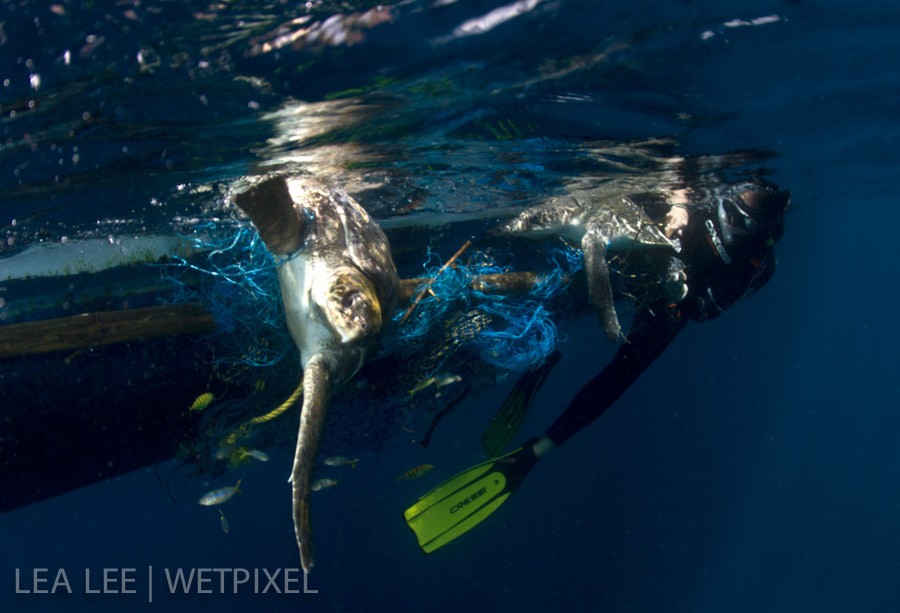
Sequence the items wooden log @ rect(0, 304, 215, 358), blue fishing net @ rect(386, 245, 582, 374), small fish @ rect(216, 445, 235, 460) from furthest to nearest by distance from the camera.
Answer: blue fishing net @ rect(386, 245, 582, 374) < small fish @ rect(216, 445, 235, 460) < wooden log @ rect(0, 304, 215, 358)

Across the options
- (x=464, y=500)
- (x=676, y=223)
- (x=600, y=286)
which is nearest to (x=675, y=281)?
(x=600, y=286)

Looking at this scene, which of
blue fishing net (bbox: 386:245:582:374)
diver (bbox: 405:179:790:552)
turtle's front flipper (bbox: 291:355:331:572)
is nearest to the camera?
turtle's front flipper (bbox: 291:355:331:572)

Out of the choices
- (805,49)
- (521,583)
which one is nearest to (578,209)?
(805,49)

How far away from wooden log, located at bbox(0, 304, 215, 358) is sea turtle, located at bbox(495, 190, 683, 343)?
438 centimetres

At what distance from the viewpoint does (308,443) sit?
3311mm

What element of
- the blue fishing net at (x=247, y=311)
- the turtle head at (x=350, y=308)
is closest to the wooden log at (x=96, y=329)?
the blue fishing net at (x=247, y=311)

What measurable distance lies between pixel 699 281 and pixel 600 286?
2505 millimetres

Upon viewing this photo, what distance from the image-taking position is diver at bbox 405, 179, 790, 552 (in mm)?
6523

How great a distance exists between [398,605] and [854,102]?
1047 inches

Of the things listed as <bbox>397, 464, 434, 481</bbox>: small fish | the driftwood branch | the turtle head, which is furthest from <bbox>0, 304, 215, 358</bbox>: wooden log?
<bbox>397, 464, 434, 481</bbox>: small fish

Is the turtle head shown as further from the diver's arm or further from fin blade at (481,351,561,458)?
fin blade at (481,351,561,458)

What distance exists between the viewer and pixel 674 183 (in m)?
11.1

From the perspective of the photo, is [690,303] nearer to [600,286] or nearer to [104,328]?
[600,286]

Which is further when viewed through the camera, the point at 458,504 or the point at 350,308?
the point at 458,504
